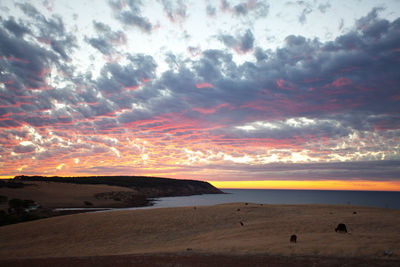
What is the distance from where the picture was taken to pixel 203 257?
17750mm

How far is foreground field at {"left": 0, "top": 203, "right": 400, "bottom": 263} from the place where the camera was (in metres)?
17.7

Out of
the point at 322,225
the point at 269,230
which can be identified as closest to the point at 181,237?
the point at 269,230

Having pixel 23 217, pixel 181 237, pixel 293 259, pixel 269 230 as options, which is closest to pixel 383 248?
pixel 293 259

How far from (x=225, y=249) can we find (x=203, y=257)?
8.49 feet

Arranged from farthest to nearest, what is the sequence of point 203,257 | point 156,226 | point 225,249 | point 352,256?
point 156,226 → point 225,249 → point 203,257 → point 352,256

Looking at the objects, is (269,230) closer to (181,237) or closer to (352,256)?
(181,237)

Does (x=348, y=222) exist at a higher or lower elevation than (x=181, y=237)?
higher

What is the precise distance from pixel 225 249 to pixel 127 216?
24.8m

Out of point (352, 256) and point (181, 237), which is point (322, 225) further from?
point (181, 237)

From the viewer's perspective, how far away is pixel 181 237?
29.8 meters

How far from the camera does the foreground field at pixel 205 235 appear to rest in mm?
17688

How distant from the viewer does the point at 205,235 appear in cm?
2858

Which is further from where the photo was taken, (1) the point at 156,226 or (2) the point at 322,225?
(1) the point at 156,226

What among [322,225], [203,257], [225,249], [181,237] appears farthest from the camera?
→ [181,237]
